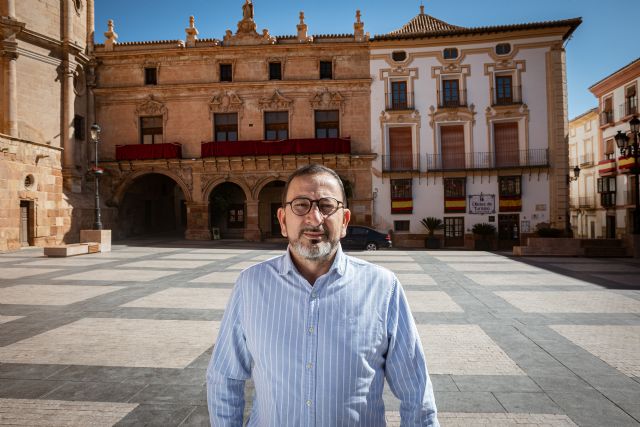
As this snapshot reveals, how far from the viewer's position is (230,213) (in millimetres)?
28125

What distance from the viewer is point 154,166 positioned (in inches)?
979

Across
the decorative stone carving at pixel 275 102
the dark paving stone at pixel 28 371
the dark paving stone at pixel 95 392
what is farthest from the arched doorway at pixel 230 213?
the dark paving stone at pixel 95 392

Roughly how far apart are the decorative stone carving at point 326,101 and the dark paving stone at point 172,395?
22613mm

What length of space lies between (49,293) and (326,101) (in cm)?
1980

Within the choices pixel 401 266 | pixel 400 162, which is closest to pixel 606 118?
pixel 400 162

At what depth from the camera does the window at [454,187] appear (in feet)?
76.6

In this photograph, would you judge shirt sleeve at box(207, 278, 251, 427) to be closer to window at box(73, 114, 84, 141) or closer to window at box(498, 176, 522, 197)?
window at box(498, 176, 522, 197)

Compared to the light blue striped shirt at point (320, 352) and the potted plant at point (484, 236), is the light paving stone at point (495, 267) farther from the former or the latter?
the light blue striped shirt at point (320, 352)

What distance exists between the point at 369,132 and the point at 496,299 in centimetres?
1823

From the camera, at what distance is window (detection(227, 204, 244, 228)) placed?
92.2 ft

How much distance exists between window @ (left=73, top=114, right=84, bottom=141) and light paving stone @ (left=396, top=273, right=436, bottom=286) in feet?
74.0

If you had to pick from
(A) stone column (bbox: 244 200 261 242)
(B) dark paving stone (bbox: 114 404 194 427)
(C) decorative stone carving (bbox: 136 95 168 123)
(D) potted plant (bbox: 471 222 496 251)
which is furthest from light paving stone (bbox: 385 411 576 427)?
(C) decorative stone carving (bbox: 136 95 168 123)

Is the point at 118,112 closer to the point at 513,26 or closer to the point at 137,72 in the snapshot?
the point at 137,72

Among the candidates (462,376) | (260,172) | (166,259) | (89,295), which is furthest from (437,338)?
(260,172)
